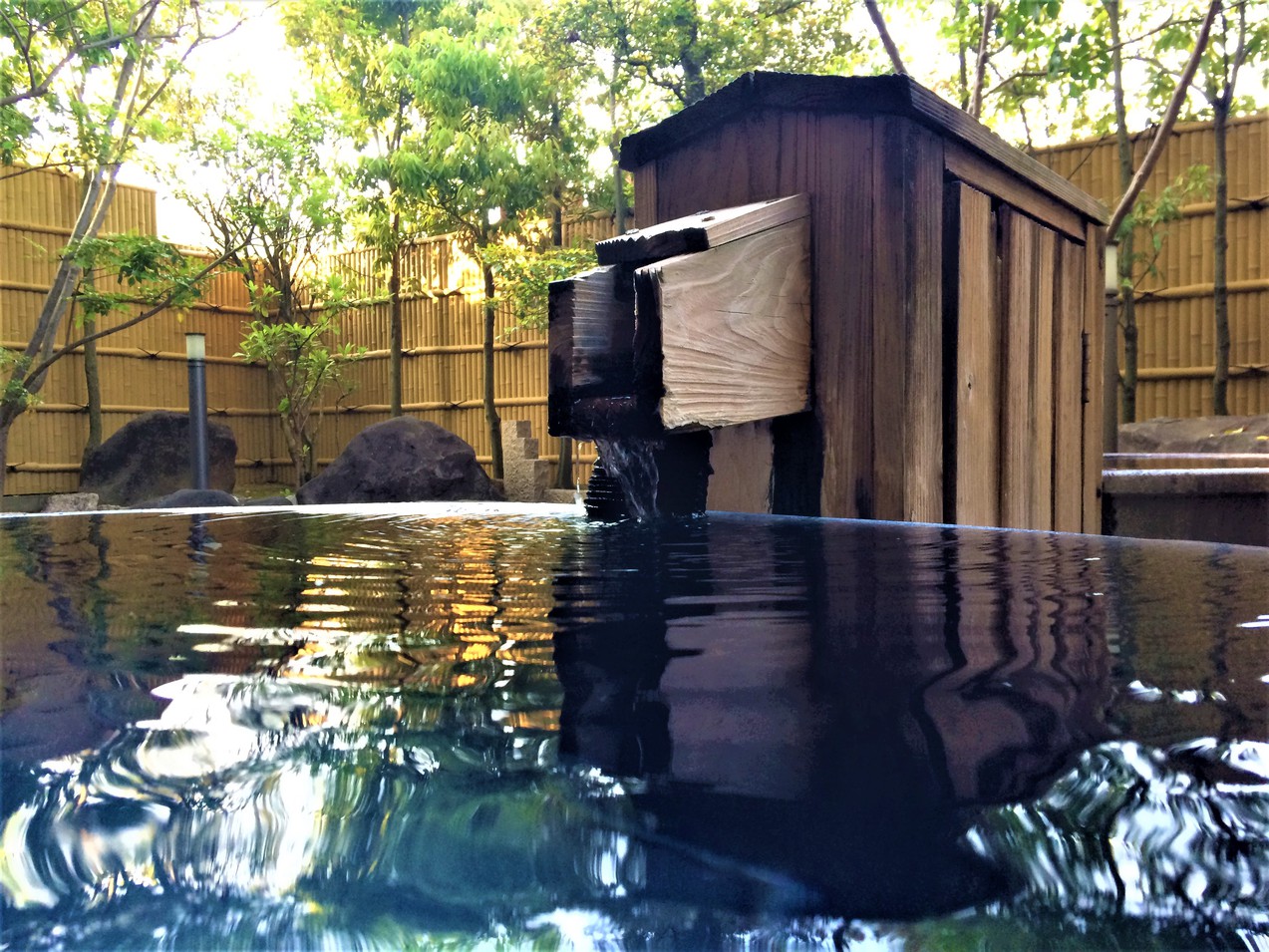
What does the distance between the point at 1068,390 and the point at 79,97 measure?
11916 millimetres

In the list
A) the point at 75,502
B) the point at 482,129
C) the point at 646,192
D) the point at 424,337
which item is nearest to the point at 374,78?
the point at 482,129

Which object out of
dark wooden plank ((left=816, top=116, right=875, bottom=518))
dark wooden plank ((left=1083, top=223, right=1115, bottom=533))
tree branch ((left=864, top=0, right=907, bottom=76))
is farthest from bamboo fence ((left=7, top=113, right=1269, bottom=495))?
dark wooden plank ((left=816, top=116, right=875, bottom=518))

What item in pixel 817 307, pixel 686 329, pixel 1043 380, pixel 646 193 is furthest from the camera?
pixel 1043 380

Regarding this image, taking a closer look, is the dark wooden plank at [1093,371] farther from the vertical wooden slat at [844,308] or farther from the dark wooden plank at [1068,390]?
the vertical wooden slat at [844,308]

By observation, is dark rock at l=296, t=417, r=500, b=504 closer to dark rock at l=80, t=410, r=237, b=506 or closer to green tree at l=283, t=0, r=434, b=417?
dark rock at l=80, t=410, r=237, b=506

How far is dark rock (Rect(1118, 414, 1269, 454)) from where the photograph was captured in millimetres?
8148

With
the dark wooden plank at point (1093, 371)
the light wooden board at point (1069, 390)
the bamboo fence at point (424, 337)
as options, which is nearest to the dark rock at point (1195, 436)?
the bamboo fence at point (424, 337)

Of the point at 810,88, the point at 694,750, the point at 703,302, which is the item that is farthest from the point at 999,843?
the point at 810,88

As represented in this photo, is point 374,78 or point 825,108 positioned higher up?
point 374,78

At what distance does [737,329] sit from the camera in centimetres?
168

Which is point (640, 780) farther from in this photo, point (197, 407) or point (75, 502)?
point (75, 502)

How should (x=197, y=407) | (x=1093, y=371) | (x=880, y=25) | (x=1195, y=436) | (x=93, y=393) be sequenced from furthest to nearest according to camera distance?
(x=93, y=393), (x=1195, y=436), (x=197, y=407), (x=880, y=25), (x=1093, y=371)

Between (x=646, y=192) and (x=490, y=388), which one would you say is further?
(x=490, y=388)

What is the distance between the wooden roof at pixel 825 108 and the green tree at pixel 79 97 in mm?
6690
